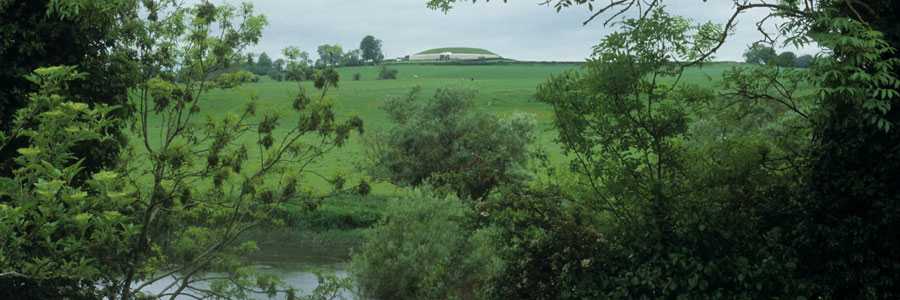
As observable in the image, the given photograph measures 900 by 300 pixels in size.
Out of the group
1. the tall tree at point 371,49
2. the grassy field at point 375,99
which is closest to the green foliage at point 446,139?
the grassy field at point 375,99

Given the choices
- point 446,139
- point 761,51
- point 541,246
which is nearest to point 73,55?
point 541,246

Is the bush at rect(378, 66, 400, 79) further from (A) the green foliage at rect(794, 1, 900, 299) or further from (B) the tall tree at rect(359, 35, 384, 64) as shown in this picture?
(A) the green foliage at rect(794, 1, 900, 299)

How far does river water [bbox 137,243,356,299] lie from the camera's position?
2108 centimetres

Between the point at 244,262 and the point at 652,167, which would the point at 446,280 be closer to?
the point at 652,167

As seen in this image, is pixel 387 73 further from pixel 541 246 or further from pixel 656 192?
pixel 656 192

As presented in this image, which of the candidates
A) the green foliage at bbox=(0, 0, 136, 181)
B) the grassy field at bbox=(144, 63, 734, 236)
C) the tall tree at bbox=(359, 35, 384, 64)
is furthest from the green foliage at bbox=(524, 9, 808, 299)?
the tall tree at bbox=(359, 35, 384, 64)

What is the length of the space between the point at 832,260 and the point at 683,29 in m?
3.44

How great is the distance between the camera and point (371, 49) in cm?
10319

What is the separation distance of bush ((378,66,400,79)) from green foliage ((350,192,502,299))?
252ft

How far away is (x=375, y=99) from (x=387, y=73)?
18.0m

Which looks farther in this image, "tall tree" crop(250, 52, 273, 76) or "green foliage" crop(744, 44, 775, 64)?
"tall tree" crop(250, 52, 273, 76)

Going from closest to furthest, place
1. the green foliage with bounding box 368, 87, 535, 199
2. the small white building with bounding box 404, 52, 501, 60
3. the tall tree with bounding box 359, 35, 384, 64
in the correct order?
the green foliage with bounding box 368, 87, 535, 199 < the tall tree with bounding box 359, 35, 384, 64 < the small white building with bounding box 404, 52, 501, 60

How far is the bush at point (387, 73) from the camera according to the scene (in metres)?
89.4

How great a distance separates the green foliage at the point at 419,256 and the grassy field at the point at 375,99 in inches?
117
